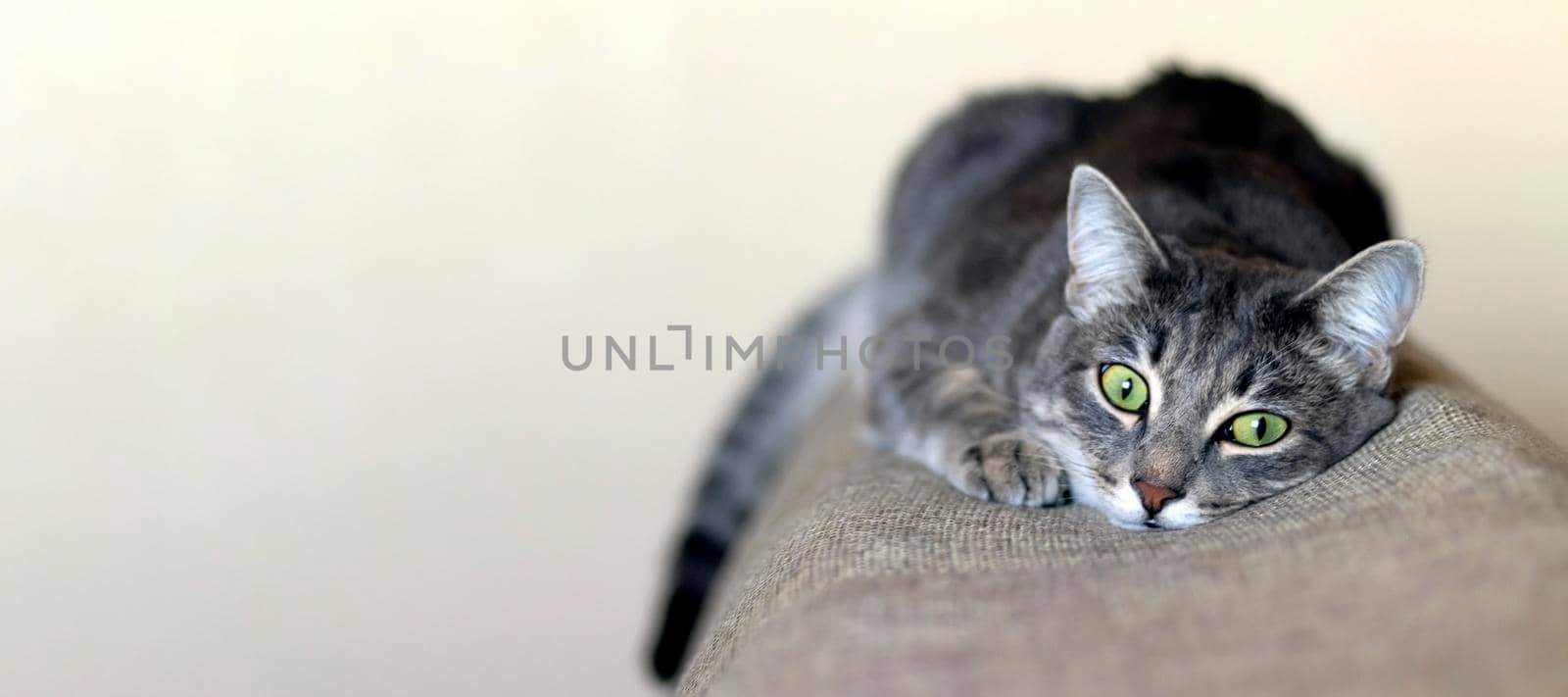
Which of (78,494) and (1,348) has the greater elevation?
(1,348)

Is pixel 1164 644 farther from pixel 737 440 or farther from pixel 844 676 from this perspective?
pixel 737 440

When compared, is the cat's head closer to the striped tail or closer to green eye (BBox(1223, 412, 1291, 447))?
green eye (BBox(1223, 412, 1291, 447))

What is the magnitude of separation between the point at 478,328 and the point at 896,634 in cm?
146

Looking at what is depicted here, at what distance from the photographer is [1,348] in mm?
1829

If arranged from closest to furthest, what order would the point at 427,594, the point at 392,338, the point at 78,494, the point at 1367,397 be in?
the point at 1367,397 → the point at 78,494 → the point at 392,338 → the point at 427,594

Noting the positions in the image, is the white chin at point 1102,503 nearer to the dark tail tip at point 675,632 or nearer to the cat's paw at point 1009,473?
the cat's paw at point 1009,473

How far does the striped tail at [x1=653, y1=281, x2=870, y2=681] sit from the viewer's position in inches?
68.2

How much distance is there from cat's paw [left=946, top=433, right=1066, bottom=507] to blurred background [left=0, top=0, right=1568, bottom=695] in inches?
38.4

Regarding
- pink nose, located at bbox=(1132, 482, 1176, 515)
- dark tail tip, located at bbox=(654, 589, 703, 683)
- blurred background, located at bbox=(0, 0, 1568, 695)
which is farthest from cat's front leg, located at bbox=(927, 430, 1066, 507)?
blurred background, located at bbox=(0, 0, 1568, 695)

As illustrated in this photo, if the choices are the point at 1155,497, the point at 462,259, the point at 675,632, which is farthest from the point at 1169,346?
the point at 462,259

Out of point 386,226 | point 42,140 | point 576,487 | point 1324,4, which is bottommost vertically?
point 576,487

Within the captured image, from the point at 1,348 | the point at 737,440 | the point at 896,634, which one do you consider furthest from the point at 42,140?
the point at 896,634

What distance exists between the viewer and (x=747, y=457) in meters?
1.99

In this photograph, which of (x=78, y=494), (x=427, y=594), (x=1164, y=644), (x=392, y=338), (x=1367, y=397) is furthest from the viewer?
(x=427, y=594)
